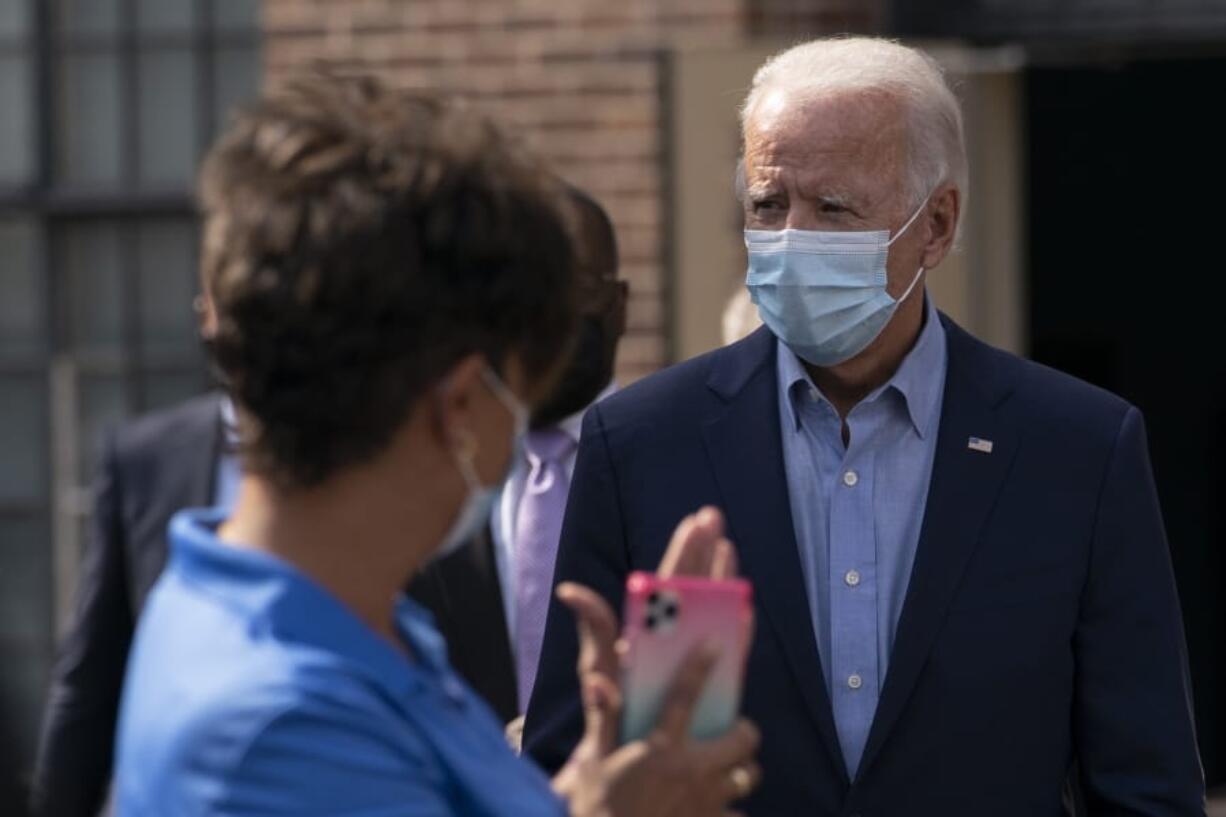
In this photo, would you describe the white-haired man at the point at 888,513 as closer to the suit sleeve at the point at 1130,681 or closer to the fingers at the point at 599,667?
the suit sleeve at the point at 1130,681

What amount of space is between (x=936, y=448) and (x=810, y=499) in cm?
18

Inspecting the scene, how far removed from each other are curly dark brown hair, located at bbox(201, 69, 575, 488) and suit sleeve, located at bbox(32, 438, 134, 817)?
8.11 feet

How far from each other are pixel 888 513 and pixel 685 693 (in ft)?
3.90

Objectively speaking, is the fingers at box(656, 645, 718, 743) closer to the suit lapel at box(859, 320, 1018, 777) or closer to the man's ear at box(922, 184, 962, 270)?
the suit lapel at box(859, 320, 1018, 777)

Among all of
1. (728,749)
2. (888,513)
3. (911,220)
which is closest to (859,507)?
(888,513)

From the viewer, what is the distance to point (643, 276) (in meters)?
7.11

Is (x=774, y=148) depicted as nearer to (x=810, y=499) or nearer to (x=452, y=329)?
(x=810, y=499)

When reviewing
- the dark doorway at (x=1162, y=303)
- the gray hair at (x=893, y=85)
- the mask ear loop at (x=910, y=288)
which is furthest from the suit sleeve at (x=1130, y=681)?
the dark doorway at (x=1162, y=303)

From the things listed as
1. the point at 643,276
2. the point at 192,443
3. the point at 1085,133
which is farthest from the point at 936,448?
the point at 1085,133

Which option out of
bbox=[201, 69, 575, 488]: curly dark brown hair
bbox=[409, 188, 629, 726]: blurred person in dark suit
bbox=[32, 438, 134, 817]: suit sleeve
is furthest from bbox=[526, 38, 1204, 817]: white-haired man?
bbox=[32, 438, 134, 817]: suit sleeve

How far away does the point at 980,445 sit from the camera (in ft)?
10.3

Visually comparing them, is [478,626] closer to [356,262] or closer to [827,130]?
[827,130]

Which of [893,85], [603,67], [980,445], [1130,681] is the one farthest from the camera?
[603,67]

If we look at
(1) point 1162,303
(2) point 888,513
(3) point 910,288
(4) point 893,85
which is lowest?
(1) point 1162,303
